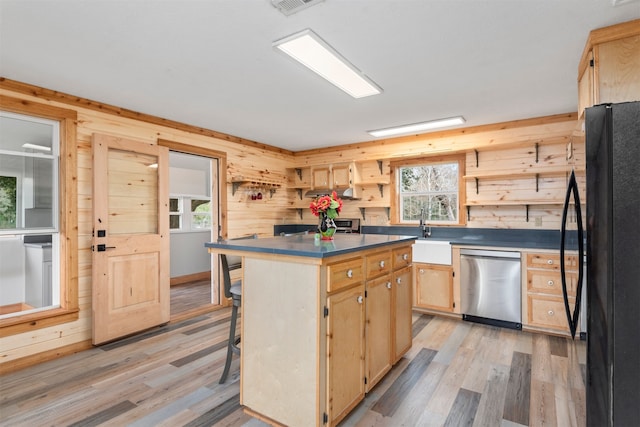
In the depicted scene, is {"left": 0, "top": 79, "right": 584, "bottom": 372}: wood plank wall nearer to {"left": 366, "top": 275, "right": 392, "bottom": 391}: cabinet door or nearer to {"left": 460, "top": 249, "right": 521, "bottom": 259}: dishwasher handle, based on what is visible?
{"left": 460, "top": 249, "right": 521, "bottom": 259}: dishwasher handle

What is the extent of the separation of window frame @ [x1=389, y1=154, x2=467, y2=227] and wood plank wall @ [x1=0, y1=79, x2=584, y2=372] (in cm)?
13

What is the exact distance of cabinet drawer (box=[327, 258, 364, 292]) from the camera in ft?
6.15

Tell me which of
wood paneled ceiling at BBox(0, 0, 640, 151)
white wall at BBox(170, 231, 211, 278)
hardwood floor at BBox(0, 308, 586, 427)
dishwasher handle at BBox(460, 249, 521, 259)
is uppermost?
wood paneled ceiling at BBox(0, 0, 640, 151)

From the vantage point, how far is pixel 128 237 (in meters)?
3.46

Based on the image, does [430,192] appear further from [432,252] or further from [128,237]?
[128,237]

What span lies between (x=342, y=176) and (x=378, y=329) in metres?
3.10

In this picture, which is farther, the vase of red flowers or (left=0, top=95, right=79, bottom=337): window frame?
(left=0, top=95, right=79, bottom=337): window frame

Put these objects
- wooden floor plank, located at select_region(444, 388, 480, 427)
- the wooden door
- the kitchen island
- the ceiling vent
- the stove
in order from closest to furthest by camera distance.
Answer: the ceiling vent < the kitchen island < wooden floor plank, located at select_region(444, 388, 480, 427) < the wooden door < the stove

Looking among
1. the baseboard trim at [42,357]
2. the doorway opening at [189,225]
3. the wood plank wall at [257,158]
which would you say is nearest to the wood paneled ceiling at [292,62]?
the wood plank wall at [257,158]

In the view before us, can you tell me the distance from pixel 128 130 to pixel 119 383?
2471 millimetres

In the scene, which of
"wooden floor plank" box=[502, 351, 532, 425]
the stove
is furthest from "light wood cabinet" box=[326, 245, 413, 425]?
the stove

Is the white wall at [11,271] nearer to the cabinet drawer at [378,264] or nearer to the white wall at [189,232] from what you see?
the white wall at [189,232]

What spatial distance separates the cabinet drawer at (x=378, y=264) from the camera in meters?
2.28

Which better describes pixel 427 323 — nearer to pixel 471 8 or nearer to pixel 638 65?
pixel 638 65
